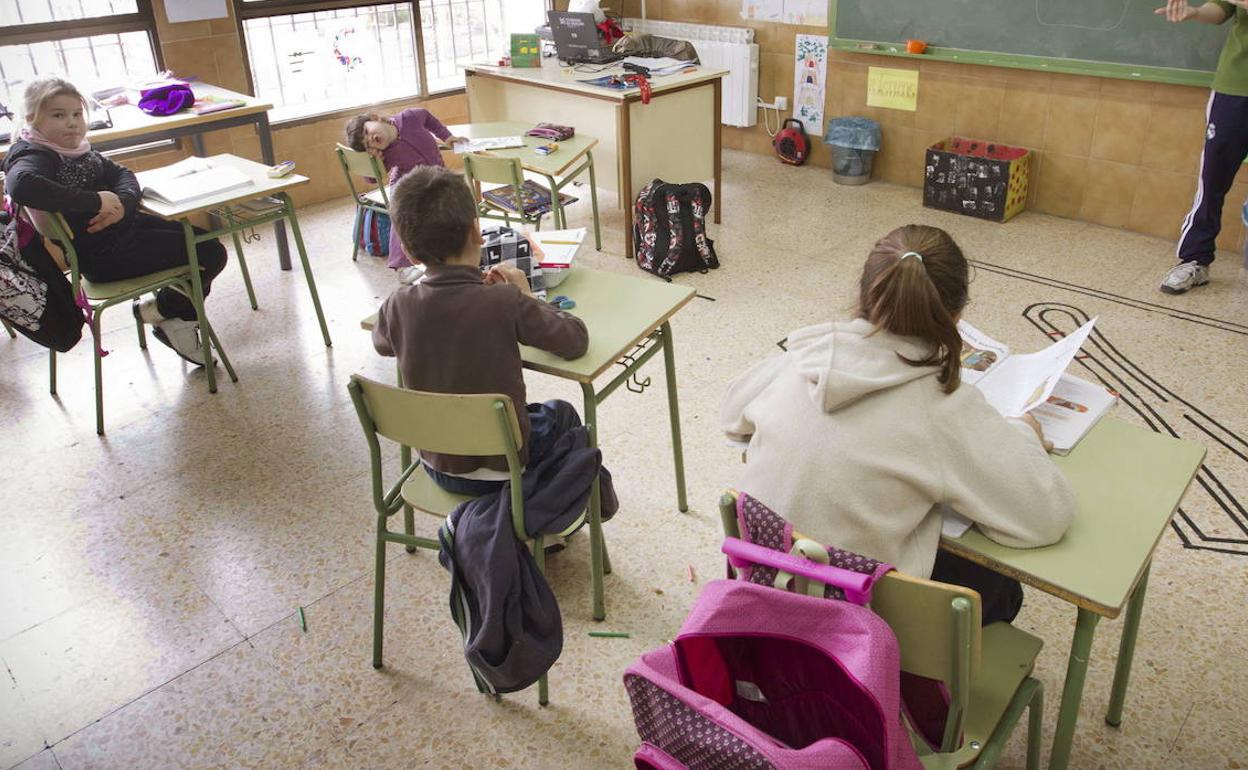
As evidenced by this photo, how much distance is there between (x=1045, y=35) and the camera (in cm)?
465

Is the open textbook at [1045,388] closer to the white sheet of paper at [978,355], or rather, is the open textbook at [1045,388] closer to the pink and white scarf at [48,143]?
the white sheet of paper at [978,355]

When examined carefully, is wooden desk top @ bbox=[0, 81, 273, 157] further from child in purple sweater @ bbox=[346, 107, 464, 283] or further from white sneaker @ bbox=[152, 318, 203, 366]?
white sneaker @ bbox=[152, 318, 203, 366]

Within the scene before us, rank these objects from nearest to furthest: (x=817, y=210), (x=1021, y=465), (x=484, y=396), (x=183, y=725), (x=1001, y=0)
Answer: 1. (x=1021, y=465)
2. (x=484, y=396)
3. (x=183, y=725)
4. (x=1001, y=0)
5. (x=817, y=210)

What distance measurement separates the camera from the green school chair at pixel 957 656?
1.30 meters

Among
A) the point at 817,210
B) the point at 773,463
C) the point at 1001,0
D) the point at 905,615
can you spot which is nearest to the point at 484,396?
the point at 773,463

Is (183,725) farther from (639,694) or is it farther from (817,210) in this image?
(817,210)

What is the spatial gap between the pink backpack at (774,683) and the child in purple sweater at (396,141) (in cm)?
287

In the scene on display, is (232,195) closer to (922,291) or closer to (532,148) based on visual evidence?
(532,148)

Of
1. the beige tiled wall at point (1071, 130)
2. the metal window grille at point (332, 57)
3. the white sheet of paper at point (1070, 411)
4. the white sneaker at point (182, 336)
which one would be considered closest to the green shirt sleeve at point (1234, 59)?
the beige tiled wall at point (1071, 130)

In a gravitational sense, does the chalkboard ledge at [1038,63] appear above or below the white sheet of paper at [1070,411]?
above

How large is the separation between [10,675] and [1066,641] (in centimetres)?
253

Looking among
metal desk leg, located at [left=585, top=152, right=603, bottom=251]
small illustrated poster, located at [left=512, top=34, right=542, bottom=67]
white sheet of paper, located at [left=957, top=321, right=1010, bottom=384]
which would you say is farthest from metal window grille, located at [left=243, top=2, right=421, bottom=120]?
white sheet of paper, located at [left=957, top=321, right=1010, bottom=384]

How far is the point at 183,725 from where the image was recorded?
2.15 metres

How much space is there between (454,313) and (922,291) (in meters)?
0.96
